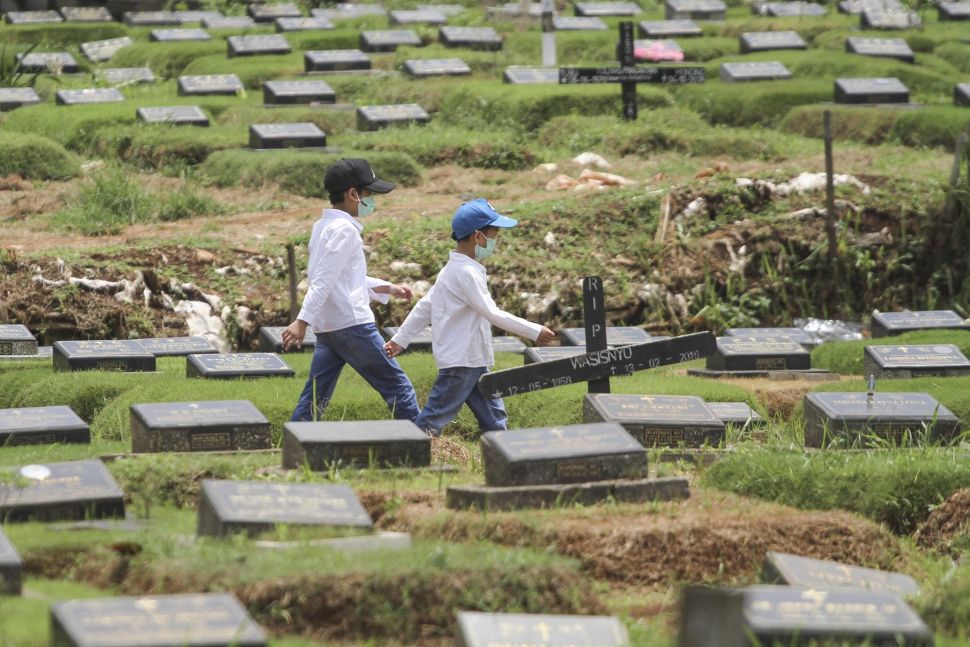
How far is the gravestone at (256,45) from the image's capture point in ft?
90.0

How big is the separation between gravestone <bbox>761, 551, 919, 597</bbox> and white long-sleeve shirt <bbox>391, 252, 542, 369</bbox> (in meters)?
3.16

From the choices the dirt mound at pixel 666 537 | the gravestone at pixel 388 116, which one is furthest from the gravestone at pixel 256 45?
the dirt mound at pixel 666 537

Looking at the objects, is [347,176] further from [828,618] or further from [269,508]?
[828,618]

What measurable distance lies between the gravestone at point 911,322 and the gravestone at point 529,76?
931 cm

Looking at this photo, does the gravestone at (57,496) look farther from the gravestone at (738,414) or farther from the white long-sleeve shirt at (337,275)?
the gravestone at (738,414)

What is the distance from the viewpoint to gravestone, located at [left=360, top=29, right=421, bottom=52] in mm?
27562

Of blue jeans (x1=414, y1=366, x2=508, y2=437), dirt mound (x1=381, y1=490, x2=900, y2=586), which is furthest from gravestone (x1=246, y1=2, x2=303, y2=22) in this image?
dirt mound (x1=381, y1=490, x2=900, y2=586)

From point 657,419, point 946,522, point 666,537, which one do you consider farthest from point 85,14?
point 666,537

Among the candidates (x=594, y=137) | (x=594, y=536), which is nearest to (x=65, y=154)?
(x=594, y=137)

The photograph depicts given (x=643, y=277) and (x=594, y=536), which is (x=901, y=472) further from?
(x=643, y=277)

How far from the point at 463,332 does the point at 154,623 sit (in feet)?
15.8

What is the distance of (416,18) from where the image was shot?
30.4 m

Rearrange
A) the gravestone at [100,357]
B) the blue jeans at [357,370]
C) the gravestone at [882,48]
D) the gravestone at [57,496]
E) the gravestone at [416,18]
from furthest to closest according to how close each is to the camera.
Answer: the gravestone at [416,18] < the gravestone at [882,48] < the gravestone at [100,357] < the blue jeans at [357,370] < the gravestone at [57,496]

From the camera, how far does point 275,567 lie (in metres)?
6.64
